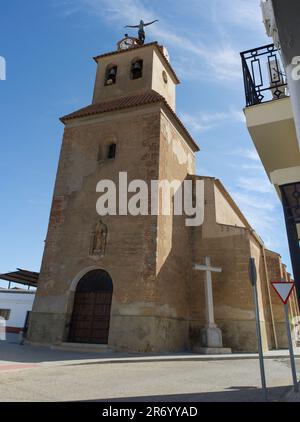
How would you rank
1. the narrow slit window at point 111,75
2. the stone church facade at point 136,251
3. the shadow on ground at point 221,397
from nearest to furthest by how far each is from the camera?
the shadow on ground at point 221,397
the stone church facade at point 136,251
the narrow slit window at point 111,75

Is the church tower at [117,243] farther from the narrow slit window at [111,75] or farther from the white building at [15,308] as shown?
the white building at [15,308]

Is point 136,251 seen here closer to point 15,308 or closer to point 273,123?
point 273,123

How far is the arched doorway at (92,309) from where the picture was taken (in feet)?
39.1

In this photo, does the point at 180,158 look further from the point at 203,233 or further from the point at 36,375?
the point at 36,375

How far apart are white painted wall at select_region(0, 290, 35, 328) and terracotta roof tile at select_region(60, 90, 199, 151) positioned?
1634cm

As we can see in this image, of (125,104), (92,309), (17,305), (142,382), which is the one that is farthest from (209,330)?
(17,305)

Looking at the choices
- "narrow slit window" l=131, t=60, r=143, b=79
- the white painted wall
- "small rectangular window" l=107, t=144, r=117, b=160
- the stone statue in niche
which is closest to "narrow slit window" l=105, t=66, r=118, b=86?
"narrow slit window" l=131, t=60, r=143, b=79

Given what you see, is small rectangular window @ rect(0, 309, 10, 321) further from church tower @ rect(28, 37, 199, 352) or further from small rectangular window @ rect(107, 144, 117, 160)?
small rectangular window @ rect(107, 144, 117, 160)

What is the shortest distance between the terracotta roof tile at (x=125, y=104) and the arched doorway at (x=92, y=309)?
755 centimetres

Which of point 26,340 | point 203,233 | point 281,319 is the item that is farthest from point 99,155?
point 281,319

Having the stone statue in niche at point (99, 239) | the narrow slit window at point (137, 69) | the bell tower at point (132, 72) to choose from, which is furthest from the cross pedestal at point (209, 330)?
the narrow slit window at point (137, 69)

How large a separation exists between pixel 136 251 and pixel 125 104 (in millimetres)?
7033

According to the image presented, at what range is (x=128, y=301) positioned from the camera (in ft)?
37.6
